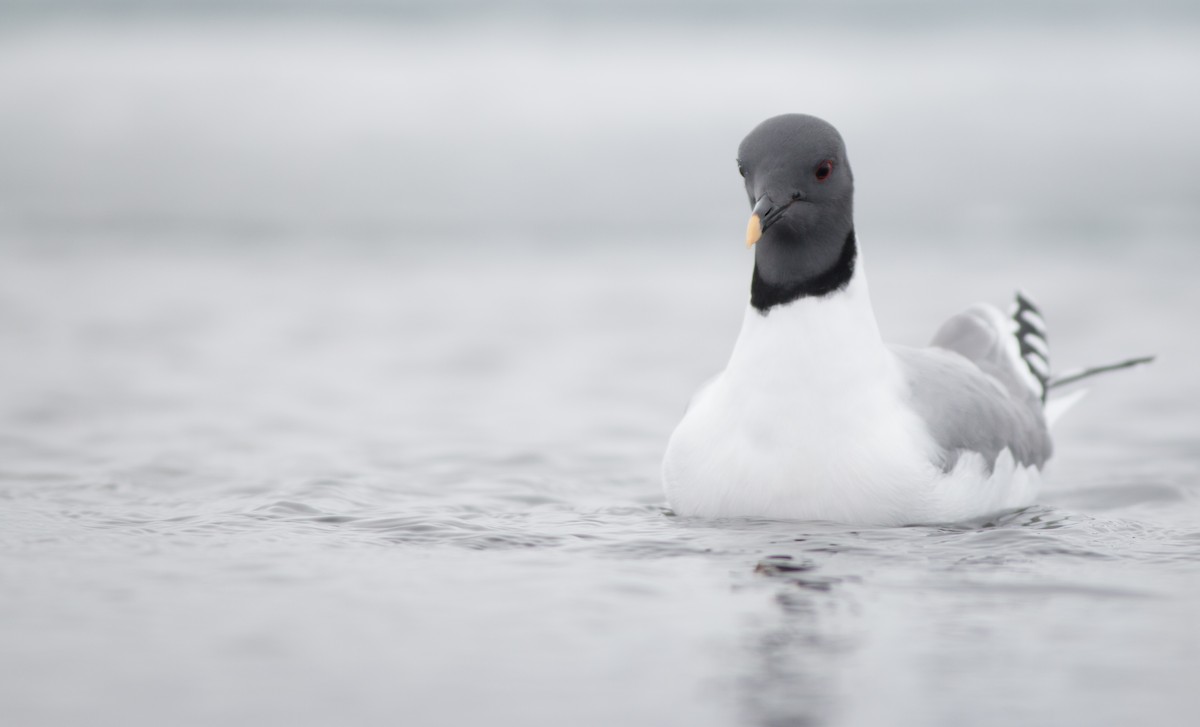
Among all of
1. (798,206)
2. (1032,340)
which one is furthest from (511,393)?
(798,206)

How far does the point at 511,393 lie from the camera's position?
7.88 m

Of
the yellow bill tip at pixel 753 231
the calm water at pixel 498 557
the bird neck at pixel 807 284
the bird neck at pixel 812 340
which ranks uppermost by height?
the yellow bill tip at pixel 753 231

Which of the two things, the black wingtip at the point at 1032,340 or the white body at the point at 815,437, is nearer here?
the white body at the point at 815,437

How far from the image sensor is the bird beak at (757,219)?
15.0 feet

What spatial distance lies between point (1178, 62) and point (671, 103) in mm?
4558

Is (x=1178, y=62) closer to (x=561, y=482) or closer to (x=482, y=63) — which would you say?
(x=482, y=63)

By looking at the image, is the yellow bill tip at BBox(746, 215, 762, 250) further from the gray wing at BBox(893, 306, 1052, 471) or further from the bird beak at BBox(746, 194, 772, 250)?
the gray wing at BBox(893, 306, 1052, 471)

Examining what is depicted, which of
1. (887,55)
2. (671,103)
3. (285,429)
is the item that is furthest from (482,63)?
(285,429)

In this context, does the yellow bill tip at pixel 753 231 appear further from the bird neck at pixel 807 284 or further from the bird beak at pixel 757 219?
the bird neck at pixel 807 284

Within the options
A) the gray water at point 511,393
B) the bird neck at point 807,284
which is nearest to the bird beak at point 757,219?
the bird neck at point 807,284

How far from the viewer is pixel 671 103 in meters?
13.8

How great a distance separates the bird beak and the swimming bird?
0.01 meters

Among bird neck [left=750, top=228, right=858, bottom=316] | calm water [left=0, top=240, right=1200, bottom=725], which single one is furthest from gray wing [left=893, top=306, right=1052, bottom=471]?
bird neck [left=750, top=228, right=858, bottom=316]

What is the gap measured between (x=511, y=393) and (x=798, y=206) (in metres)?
3.21
